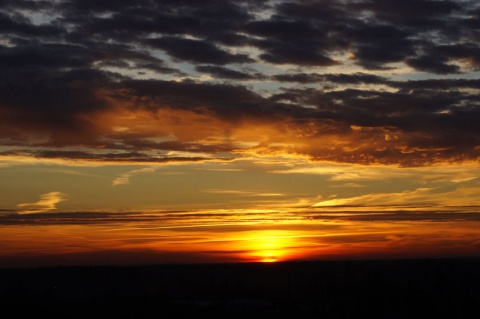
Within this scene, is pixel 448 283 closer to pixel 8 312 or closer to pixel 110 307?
pixel 110 307

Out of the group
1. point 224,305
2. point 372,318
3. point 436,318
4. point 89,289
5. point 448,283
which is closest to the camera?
point 372,318

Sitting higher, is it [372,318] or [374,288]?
[374,288]

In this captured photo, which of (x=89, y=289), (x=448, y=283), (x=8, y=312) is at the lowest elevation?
(x=8, y=312)

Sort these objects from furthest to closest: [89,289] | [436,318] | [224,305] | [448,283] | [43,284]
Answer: [43,284]
[89,289]
[448,283]
[224,305]
[436,318]

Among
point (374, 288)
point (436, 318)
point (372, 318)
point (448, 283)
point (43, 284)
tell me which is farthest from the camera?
→ point (43, 284)

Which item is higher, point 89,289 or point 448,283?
point 89,289

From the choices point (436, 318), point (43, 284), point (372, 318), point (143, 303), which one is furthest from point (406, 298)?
point (43, 284)

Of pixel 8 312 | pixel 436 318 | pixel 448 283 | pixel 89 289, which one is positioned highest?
pixel 89 289

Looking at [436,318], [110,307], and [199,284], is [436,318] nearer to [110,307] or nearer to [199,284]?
[110,307]

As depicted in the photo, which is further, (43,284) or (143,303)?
(43,284)

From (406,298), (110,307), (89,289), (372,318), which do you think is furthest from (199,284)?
(372,318)
